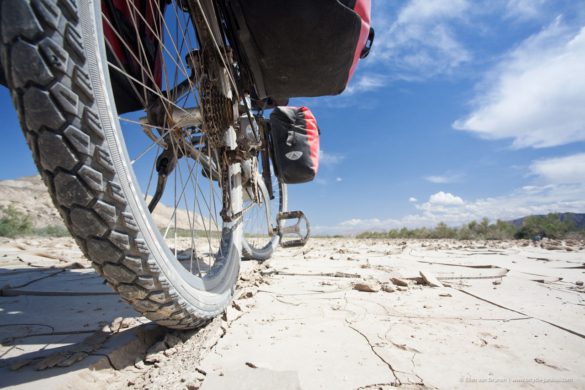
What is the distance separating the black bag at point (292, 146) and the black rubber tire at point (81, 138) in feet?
4.70

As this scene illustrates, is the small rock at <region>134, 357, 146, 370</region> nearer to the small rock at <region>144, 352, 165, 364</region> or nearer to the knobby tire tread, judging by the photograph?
the small rock at <region>144, 352, 165, 364</region>

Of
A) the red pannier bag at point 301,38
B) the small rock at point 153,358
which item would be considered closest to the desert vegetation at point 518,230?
the red pannier bag at point 301,38

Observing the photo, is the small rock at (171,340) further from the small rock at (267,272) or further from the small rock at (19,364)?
the small rock at (267,272)

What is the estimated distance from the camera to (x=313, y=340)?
882 millimetres

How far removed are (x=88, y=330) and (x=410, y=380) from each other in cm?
107

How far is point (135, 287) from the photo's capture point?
0.62 m

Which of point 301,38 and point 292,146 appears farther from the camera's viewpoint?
point 292,146

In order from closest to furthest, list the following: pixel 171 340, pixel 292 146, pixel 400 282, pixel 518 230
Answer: pixel 171 340
pixel 400 282
pixel 292 146
pixel 518 230

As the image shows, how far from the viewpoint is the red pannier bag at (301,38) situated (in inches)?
38.2

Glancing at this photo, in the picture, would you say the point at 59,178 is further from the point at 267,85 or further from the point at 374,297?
the point at 374,297

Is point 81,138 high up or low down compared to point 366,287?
up

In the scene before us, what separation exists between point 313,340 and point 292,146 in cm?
143

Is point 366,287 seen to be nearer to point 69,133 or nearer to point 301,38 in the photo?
point 301,38

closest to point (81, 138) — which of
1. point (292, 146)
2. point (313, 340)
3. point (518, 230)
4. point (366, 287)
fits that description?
point (313, 340)
